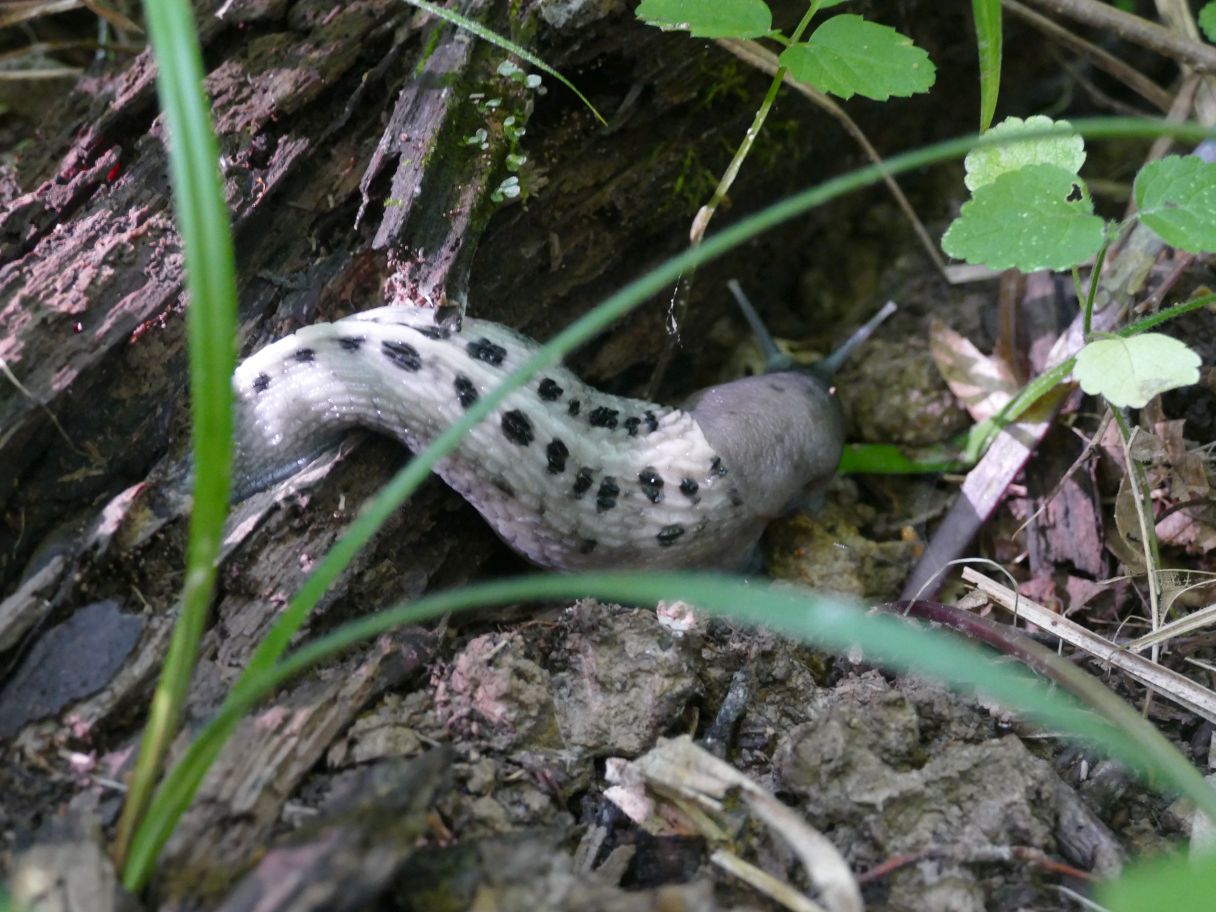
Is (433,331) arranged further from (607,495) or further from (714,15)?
(714,15)

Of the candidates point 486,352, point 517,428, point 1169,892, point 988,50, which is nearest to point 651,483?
point 517,428

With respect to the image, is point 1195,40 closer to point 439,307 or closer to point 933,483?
point 933,483

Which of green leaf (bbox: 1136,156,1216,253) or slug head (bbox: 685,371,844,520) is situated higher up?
green leaf (bbox: 1136,156,1216,253)

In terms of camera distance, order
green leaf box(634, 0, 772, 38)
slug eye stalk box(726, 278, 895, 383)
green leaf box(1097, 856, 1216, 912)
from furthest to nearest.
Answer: slug eye stalk box(726, 278, 895, 383) < green leaf box(634, 0, 772, 38) < green leaf box(1097, 856, 1216, 912)

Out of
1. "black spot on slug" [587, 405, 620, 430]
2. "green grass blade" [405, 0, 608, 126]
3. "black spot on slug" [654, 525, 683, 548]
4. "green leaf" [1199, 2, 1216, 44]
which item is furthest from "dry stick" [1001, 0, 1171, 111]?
"black spot on slug" [654, 525, 683, 548]

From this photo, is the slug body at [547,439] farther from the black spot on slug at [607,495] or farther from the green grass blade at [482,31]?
the green grass blade at [482,31]

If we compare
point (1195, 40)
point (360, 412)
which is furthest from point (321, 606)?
point (1195, 40)

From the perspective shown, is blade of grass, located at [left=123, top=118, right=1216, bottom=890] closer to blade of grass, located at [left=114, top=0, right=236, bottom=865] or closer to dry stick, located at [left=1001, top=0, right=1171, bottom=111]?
blade of grass, located at [left=114, top=0, right=236, bottom=865]
